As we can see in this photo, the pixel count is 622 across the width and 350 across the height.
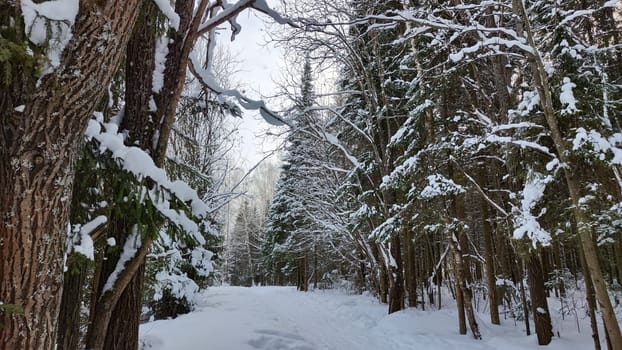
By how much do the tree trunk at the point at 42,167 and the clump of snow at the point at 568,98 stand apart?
15.1 ft

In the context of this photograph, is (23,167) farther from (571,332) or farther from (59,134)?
(571,332)

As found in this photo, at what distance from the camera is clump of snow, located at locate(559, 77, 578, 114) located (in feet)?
13.2

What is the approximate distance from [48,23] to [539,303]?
23.0ft

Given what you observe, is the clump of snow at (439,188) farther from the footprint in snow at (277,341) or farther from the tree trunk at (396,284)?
the footprint in snow at (277,341)

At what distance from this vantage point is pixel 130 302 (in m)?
2.69

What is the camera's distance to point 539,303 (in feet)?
18.7

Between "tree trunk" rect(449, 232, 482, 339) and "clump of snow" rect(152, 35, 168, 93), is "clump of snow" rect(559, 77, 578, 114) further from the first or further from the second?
"clump of snow" rect(152, 35, 168, 93)

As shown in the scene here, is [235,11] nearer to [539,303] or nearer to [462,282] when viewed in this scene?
[539,303]

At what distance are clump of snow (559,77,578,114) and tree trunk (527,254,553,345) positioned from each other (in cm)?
252

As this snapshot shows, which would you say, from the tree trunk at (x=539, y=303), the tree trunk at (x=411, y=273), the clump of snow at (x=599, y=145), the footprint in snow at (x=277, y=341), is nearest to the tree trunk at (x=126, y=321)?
the footprint in snow at (x=277, y=341)

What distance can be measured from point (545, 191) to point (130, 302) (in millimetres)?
5054

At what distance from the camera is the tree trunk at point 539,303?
552cm

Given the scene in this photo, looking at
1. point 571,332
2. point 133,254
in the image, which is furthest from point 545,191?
point 133,254

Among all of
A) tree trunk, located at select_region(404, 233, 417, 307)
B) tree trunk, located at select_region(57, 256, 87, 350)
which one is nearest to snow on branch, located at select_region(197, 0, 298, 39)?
tree trunk, located at select_region(57, 256, 87, 350)
